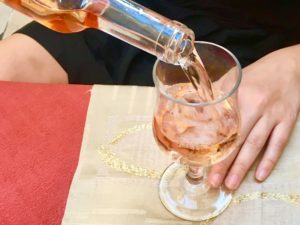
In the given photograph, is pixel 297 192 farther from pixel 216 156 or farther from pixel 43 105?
pixel 43 105

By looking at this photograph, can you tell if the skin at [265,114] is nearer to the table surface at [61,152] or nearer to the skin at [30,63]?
the table surface at [61,152]

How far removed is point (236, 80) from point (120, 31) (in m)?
0.13

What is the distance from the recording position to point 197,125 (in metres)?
0.52

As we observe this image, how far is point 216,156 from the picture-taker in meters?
0.52

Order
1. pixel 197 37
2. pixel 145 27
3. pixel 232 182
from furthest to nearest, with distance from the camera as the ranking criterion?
1. pixel 197 37
2. pixel 232 182
3. pixel 145 27

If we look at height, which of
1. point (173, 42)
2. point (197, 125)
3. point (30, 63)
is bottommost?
point (30, 63)

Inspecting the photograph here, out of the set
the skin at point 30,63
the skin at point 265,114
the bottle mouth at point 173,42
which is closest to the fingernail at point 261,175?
the skin at point 265,114

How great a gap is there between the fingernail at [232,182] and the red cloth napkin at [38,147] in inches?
7.1

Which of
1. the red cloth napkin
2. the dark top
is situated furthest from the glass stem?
the dark top

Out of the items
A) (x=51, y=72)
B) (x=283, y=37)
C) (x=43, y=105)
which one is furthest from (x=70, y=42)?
(x=283, y=37)

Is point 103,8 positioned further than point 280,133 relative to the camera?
No

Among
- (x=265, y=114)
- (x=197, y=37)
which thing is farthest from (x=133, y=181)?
(x=197, y=37)

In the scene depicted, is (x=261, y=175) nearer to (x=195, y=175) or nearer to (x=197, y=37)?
(x=195, y=175)

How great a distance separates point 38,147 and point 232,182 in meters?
0.24
